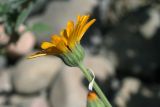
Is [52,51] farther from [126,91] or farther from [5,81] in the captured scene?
[5,81]

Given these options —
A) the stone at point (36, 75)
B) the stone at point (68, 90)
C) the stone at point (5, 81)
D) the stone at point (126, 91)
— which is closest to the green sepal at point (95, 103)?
the stone at point (126, 91)

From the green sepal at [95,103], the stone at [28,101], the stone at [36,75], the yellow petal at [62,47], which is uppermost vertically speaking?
the yellow petal at [62,47]

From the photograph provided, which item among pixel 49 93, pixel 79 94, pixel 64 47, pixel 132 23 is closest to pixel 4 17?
pixel 64 47

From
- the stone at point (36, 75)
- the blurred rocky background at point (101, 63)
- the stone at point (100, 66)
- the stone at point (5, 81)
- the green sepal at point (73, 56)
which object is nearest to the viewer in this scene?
the green sepal at point (73, 56)

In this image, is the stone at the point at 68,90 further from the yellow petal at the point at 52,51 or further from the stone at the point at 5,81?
A: the yellow petal at the point at 52,51

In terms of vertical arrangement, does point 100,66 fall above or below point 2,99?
below

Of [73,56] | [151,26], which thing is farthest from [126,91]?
[73,56]
